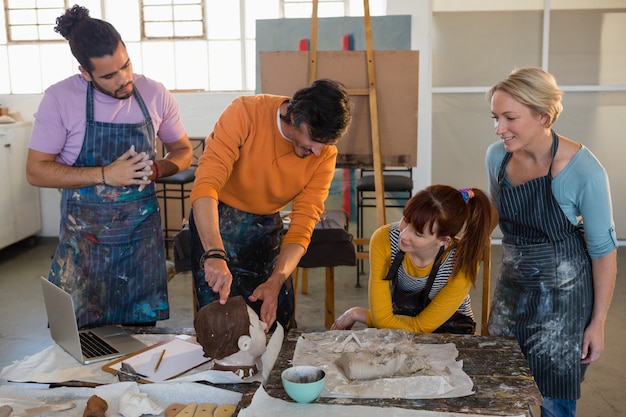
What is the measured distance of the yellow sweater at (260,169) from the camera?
203cm

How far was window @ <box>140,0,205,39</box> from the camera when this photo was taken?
18.7ft

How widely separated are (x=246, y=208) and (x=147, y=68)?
404 cm

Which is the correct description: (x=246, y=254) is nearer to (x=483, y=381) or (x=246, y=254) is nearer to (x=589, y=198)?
(x=483, y=381)

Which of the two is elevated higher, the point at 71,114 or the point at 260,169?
the point at 71,114

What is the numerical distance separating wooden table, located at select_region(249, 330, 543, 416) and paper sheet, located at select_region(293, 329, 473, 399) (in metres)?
0.02

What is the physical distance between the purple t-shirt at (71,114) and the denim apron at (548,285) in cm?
124

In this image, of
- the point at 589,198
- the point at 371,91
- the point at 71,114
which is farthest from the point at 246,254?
the point at 371,91

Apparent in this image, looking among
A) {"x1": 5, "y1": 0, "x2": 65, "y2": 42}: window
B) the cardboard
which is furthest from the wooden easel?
{"x1": 5, "y1": 0, "x2": 65, "y2": 42}: window

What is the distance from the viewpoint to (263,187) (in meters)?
2.15

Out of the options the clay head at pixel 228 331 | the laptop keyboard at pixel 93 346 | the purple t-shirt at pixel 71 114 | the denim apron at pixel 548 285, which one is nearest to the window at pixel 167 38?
the purple t-shirt at pixel 71 114

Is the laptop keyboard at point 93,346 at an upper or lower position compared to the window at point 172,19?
lower

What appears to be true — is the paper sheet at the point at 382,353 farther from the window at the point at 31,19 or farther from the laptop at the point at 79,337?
the window at the point at 31,19

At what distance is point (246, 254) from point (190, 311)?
2.12 m

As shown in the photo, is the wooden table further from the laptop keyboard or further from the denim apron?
the laptop keyboard
